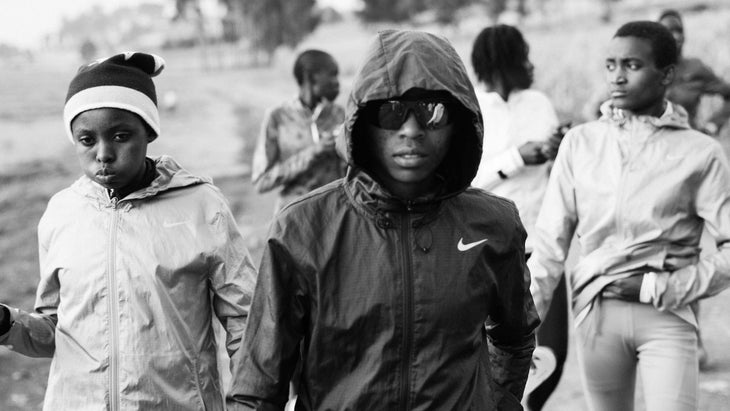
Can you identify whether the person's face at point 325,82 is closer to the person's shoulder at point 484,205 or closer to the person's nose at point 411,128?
the person's shoulder at point 484,205

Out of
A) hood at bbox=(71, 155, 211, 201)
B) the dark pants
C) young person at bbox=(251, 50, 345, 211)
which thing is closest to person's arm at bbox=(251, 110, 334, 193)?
young person at bbox=(251, 50, 345, 211)

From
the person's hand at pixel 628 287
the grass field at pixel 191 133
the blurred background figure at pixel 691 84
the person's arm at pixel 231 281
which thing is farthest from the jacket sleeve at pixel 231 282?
the blurred background figure at pixel 691 84

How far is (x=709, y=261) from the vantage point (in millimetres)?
3635

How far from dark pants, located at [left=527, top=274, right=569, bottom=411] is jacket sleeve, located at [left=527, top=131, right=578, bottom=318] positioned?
0.84m

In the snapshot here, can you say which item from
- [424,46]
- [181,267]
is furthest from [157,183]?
[424,46]

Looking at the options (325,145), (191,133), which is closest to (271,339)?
(325,145)

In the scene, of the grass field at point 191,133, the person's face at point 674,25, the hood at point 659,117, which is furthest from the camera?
the grass field at point 191,133

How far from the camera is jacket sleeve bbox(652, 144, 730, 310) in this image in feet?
11.8

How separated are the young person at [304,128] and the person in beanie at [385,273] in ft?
10.6

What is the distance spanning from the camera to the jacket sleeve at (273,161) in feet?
18.4

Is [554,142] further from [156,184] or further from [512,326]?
[156,184]

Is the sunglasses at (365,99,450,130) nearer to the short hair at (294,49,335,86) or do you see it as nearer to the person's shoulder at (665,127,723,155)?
the person's shoulder at (665,127,723,155)


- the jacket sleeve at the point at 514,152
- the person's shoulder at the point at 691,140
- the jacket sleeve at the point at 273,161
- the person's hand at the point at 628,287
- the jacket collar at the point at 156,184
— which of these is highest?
the jacket collar at the point at 156,184

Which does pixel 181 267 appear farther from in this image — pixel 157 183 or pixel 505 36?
pixel 505 36
